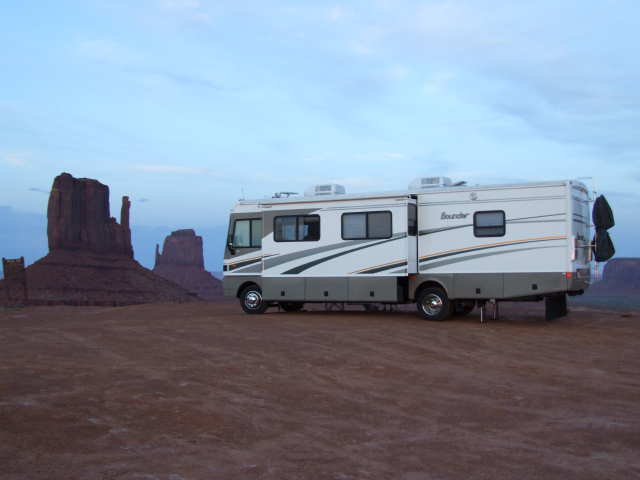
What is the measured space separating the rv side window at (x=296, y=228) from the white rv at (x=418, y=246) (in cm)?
3

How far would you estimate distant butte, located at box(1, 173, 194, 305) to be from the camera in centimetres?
8150

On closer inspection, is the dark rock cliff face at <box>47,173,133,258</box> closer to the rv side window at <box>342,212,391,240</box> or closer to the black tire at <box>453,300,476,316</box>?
the rv side window at <box>342,212,391,240</box>

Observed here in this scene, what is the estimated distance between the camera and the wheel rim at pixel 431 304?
16312mm

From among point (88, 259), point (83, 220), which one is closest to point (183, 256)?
point (83, 220)

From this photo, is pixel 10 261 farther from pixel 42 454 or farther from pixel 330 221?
pixel 42 454

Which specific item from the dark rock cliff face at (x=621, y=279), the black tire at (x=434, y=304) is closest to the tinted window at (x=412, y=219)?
the black tire at (x=434, y=304)

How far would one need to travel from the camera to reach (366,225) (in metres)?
16.9

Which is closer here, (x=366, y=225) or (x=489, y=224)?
(x=489, y=224)

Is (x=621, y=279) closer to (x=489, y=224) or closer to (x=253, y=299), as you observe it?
(x=253, y=299)

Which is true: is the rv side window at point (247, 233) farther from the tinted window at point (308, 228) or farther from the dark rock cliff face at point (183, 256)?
the dark rock cliff face at point (183, 256)

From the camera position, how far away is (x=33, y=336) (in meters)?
13.5

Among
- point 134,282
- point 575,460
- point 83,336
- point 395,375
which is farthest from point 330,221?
point 134,282

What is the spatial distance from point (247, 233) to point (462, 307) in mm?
6130

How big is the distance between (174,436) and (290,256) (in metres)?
11.6
